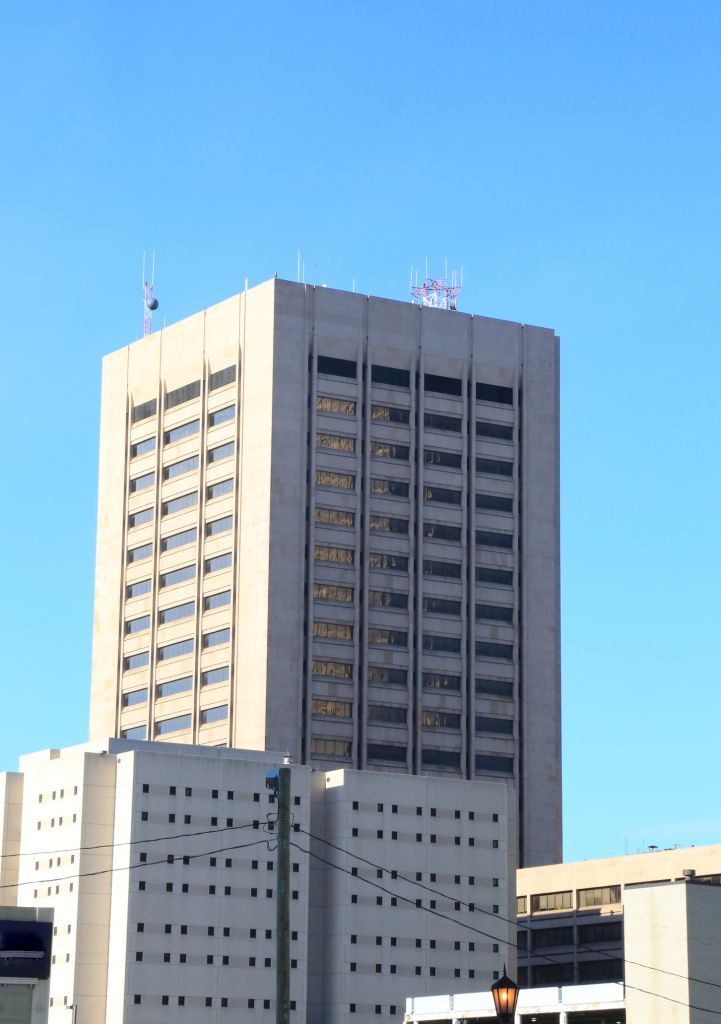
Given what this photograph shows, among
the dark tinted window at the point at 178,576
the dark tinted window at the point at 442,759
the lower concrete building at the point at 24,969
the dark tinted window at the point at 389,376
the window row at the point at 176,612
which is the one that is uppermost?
the dark tinted window at the point at 389,376

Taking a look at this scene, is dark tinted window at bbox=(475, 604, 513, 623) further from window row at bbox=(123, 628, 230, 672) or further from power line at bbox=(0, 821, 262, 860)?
power line at bbox=(0, 821, 262, 860)

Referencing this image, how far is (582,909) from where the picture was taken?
165500mm

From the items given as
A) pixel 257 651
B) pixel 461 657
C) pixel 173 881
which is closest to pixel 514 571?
pixel 461 657

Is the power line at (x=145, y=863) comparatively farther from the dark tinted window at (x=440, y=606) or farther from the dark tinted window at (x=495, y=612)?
the dark tinted window at (x=495, y=612)

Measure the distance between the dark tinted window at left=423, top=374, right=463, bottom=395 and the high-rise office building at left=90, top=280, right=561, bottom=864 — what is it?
217 mm

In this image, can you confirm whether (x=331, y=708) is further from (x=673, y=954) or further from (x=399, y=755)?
(x=673, y=954)

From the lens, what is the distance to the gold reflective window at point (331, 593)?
181125mm

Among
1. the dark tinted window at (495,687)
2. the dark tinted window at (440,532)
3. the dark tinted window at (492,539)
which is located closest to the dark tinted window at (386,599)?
the dark tinted window at (440,532)

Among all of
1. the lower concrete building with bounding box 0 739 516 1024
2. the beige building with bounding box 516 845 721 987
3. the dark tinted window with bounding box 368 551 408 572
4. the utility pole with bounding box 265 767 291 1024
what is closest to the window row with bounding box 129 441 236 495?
the dark tinted window with bounding box 368 551 408 572

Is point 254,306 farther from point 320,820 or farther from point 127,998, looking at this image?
point 127,998

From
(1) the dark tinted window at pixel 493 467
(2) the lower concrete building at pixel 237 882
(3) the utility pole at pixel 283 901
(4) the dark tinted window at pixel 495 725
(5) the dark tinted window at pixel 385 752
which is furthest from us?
(1) the dark tinted window at pixel 493 467

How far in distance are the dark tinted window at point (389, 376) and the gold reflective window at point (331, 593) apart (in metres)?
20.8

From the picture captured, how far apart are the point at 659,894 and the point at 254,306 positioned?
339 feet

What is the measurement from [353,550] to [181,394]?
26487 mm
